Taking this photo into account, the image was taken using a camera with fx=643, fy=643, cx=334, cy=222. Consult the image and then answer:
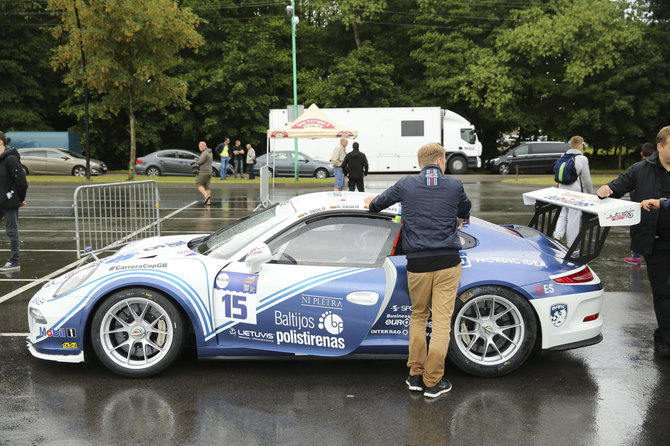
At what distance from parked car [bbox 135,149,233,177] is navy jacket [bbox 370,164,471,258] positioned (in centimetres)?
2736

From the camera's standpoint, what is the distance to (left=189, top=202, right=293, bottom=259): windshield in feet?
16.6

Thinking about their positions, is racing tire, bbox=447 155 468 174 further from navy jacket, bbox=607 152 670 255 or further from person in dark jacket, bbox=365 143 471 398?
person in dark jacket, bbox=365 143 471 398

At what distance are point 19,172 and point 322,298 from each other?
590cm

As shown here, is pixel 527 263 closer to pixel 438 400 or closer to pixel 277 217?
pixel 438 400

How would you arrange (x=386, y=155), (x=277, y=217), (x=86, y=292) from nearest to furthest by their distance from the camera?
(x=86, y=292)
(x=277, y=217)
(x=386, y=155)

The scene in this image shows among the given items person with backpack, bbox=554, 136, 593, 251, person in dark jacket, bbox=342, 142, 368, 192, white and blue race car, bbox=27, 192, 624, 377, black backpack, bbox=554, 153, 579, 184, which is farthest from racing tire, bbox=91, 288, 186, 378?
person in dark jacket, bbox=342, 142, 368, 192

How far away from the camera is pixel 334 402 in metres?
4.42

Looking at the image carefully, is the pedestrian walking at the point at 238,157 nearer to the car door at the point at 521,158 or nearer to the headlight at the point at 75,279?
the car door at the point at 521,158

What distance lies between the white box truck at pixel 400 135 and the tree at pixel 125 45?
7089 millimetres

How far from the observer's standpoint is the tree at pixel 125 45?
81.2 feet

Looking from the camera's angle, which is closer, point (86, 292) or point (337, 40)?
point (86, 292)

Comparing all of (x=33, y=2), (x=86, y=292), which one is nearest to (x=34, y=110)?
(x=33, y=2)

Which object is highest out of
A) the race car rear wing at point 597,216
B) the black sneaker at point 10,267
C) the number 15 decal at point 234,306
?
the race car rear wing at point 597,216

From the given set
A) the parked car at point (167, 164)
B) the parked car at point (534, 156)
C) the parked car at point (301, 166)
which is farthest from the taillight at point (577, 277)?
the parked car at point (534, 156)
